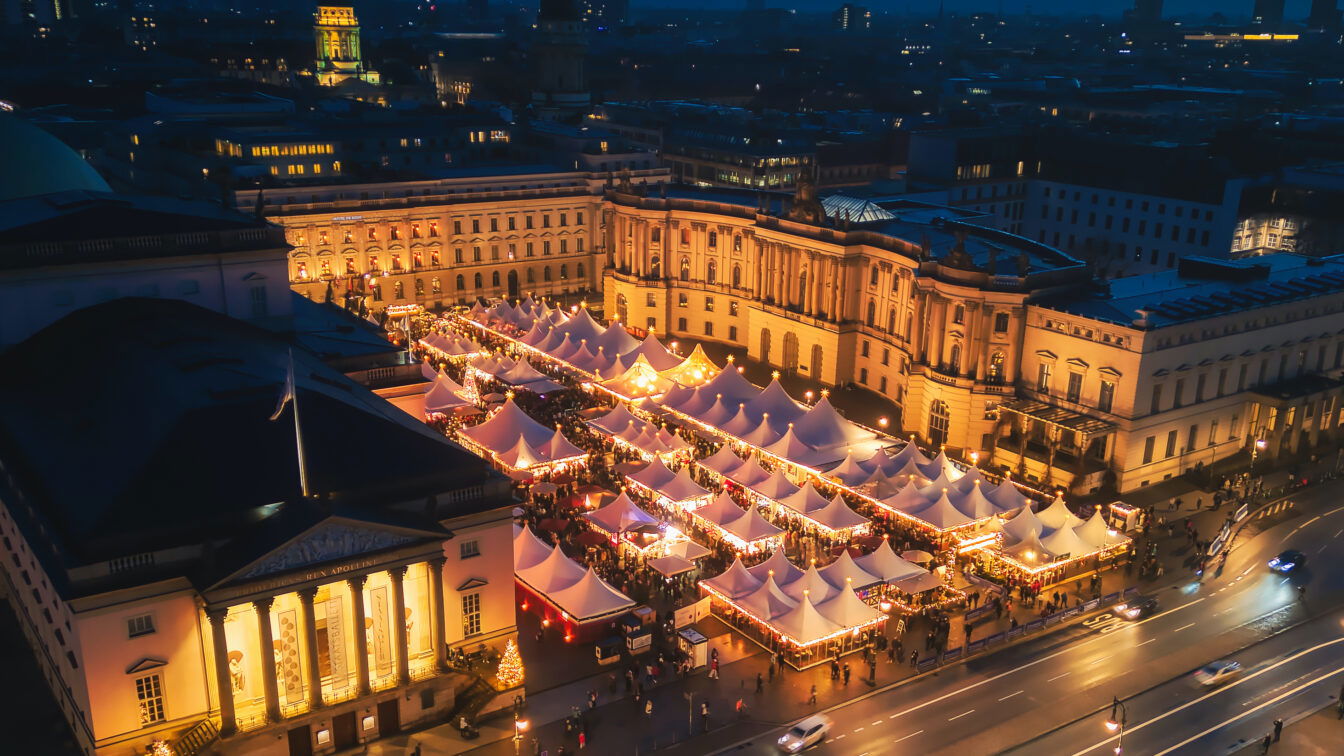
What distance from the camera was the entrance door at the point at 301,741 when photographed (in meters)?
40.4

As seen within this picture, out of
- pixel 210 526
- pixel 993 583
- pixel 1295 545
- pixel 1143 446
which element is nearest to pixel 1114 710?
pixel 993 583

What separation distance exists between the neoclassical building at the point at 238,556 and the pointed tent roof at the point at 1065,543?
27.7m

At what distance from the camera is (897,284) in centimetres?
8456

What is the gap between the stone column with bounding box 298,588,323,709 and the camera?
38688mm

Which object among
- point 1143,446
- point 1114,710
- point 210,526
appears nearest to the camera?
point 210,526

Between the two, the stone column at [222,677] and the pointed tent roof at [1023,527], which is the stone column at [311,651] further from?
the pointed tent roof at [1023,527]

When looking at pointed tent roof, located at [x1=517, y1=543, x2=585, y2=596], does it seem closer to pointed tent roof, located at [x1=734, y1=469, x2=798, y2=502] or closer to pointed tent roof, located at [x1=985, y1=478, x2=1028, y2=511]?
pointed tent roof, located at [x1=734, y1=469, x2=798, y2=502]

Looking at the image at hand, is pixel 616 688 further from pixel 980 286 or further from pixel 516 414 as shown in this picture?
pixel 980 286

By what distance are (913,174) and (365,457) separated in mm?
101885

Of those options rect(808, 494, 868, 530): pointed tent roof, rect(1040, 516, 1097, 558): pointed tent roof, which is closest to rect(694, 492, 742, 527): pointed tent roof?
rect(808, 494, 868, 530): pointed tent roof

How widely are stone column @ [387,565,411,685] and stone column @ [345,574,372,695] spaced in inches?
44.6

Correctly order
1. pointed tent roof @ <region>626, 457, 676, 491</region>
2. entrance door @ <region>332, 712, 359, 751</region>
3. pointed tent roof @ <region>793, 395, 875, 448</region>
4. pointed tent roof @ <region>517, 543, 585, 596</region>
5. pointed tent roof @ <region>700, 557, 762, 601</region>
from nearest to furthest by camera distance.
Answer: entrance door @ <region>332, 712, 359, 751</region>, pointed tent roof @ <region>517, 543, 585, 596</region>, pointed tent roof @ <region>700, 557, 762, 601</region>, pointed tent roof @ <region>626, 457, 676, 491</region>, pointed tent roof @ <region>793, 395, 875, 448</region>

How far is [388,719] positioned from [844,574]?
2143 cm

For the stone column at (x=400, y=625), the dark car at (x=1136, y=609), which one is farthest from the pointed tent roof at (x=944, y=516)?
the stone column at (x=400, y=625)
